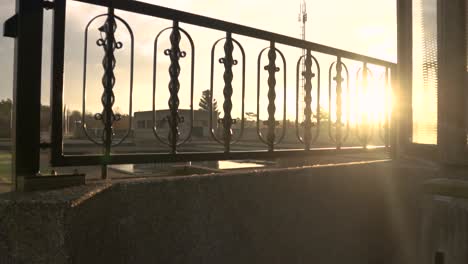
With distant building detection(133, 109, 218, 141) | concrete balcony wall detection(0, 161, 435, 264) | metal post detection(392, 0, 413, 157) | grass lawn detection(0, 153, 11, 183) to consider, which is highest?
metal post detection(392, 0, 413, 157)

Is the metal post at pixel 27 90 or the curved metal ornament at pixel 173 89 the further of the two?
the curved metal ornament at pixel 173 89

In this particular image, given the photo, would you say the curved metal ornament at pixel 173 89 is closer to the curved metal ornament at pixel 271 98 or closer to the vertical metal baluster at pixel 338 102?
→ the curved metal ornament at pixel 271 98

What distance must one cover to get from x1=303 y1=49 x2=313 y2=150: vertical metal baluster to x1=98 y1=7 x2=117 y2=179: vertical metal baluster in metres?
1.74

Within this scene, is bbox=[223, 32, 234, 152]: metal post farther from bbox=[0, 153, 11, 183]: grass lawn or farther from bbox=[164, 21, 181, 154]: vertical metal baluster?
bbox=[0, 153, 11, 183]: grass lawn

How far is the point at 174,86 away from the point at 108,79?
43 cm

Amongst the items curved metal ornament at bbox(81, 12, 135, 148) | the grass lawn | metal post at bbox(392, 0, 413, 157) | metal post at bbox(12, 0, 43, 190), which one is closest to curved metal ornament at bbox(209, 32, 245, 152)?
curved metal ornament at bbox(81, 12, 135, 148)

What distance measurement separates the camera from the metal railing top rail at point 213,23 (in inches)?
86.5

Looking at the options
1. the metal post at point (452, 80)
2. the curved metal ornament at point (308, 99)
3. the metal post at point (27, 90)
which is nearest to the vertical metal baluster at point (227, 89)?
the curved metal ornament at point (308, 99)

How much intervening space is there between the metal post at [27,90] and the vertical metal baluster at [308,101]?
2145mm

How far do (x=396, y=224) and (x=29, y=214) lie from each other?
3193 mm

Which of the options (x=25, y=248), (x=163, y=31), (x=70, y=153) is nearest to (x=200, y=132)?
(x=163, y=31)

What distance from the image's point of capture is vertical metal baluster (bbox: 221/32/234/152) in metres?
2.67

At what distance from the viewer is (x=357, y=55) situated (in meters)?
3.72

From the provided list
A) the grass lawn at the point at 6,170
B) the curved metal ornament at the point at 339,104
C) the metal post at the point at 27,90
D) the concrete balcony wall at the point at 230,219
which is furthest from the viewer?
the curved metal ornament at the point at 339,104
